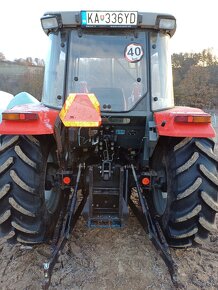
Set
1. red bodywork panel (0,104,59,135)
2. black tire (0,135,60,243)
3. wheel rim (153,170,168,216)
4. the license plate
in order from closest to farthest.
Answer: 1. red bodywork panel (0,104,59,135)
2. black tire (0,135,60,243)
3. the license plate
4. wheel rim (153,170,168,216)

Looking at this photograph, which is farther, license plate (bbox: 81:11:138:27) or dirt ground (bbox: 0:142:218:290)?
license plate (bbox: 81:11:138:27)

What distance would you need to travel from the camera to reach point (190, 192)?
258 centimetres

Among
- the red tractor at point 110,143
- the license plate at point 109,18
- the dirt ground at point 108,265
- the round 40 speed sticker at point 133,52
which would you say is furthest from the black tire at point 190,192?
the license plate at point 109,18

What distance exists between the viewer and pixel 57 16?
2.83 m

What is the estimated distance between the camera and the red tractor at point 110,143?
2.59m

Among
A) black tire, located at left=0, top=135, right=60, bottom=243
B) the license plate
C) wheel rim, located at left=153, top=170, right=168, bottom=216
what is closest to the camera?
black tire, located at left=0, top=135, right=60, bottom=243

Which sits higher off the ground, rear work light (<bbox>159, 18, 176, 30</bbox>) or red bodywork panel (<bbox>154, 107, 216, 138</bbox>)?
rear work light (<bbox>159, 18, 176, 30</bbox>)

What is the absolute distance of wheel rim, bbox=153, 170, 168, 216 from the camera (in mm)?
2914

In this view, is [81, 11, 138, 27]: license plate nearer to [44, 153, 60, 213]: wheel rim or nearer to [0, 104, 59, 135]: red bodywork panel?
[0, 104, 59, 135]: red bodywork panel

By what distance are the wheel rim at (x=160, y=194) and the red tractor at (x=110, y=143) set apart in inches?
0.5

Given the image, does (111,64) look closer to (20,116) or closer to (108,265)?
(20,116)

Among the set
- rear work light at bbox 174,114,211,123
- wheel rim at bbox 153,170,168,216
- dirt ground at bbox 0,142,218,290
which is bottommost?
dirt ground at bbox 0,142,218,290

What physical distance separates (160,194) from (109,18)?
5.95 ft

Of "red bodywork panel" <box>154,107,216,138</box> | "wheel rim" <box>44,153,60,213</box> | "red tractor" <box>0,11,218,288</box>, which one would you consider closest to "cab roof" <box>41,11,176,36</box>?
"red tractor" <box>0,11,218,288</box>
